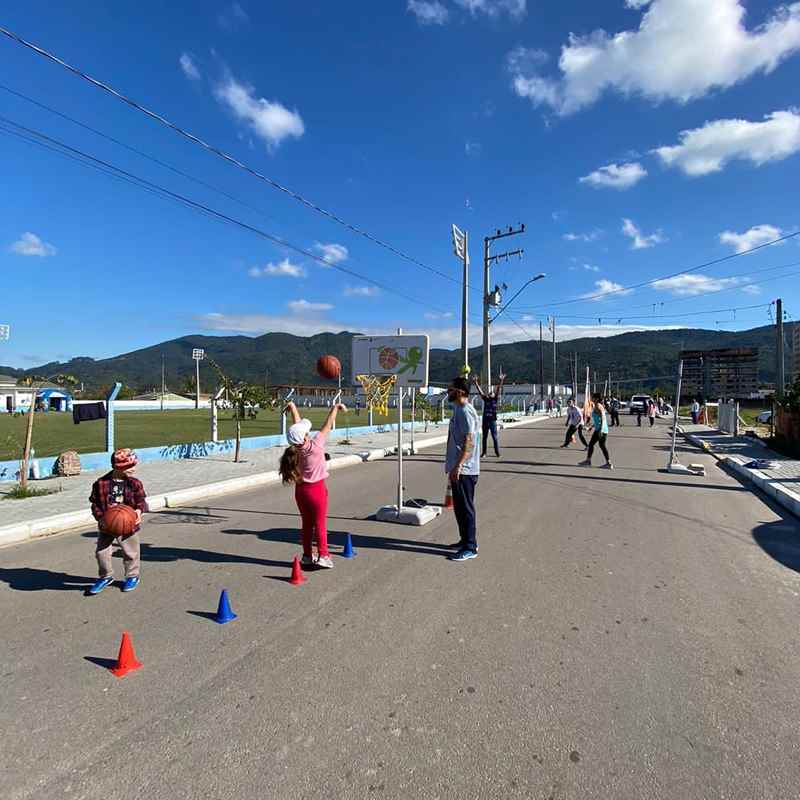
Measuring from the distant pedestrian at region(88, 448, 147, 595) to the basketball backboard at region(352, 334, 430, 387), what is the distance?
12.3 feet

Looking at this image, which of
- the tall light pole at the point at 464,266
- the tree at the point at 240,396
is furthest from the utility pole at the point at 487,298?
the tree at the point at 240,396

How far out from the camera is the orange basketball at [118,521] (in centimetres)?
487

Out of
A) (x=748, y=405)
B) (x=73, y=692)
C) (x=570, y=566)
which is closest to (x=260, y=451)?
(x=570, y=566)

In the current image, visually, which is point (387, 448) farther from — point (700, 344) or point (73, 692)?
point (700, 344)

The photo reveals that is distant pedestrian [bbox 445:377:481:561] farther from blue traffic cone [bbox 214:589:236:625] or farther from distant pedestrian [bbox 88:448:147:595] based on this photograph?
distant pedestrian [bbox 88:448:147:595]

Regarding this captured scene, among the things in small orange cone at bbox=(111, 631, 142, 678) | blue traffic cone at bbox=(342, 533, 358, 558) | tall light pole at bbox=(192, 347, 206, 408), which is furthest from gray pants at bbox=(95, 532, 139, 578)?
tall light pole at bbox=(192, 347, 206, 408)

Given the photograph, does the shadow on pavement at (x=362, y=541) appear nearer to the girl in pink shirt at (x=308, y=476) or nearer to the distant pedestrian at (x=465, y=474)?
the distant pedestrian at (x=465, y=474)

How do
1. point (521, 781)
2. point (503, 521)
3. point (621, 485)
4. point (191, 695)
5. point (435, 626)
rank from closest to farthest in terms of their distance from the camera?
point (521, 781) < point (191, 695) < point (435, 626) < point (503, 521) < point (621, 485)

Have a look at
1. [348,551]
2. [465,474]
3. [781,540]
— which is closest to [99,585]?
[348,551]

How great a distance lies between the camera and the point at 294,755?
8.66 ft

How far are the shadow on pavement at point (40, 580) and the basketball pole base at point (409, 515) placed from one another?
3.68 m

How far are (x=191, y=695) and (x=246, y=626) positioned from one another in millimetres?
943

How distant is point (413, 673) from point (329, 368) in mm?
4280

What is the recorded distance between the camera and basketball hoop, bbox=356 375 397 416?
8359 millimetres
